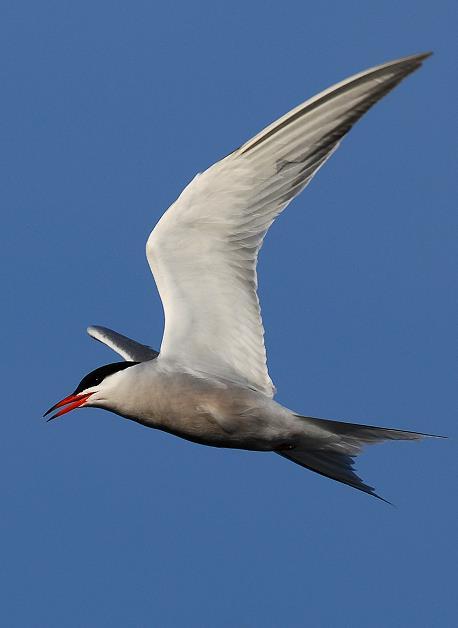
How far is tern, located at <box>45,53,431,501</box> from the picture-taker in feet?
29.9

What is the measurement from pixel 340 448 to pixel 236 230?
1708 millimetres

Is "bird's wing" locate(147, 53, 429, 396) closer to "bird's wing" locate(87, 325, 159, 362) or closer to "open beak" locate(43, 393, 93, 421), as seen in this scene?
"open beak" locate(43, 393, 93, 421)

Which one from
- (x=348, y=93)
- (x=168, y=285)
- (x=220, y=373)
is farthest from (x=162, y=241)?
(x=348, y=93)

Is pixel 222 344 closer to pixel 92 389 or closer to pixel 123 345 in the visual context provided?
pixel 92 389

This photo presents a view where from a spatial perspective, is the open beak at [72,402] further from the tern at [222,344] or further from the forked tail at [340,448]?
the forked tail at [340,448]

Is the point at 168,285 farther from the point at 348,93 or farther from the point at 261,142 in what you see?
the point at 348,93

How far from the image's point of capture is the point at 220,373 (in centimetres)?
986

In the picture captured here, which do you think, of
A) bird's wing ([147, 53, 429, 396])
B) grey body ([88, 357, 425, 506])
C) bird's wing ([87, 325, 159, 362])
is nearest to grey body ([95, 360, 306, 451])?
grey body ([88, 357, 425, 506])

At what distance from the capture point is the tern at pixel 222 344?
9.11 m

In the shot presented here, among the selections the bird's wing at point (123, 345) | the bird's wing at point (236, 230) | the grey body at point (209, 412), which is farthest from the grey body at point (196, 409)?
the bird's wing at point (123, 345)

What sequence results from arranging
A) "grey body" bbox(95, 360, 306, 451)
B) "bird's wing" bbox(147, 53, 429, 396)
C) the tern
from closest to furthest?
"bird's wing" bbox(147, 53, 429, 396) < the tern < "grey body" bbox(95, 360, 306, 451)

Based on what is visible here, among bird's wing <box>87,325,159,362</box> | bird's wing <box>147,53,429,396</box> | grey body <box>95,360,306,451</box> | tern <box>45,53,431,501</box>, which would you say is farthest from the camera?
bird's wing <box>87,325,159,362</box>

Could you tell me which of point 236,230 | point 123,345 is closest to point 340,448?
point 236,230

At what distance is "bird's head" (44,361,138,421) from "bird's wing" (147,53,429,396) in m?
Answer: 0.35
